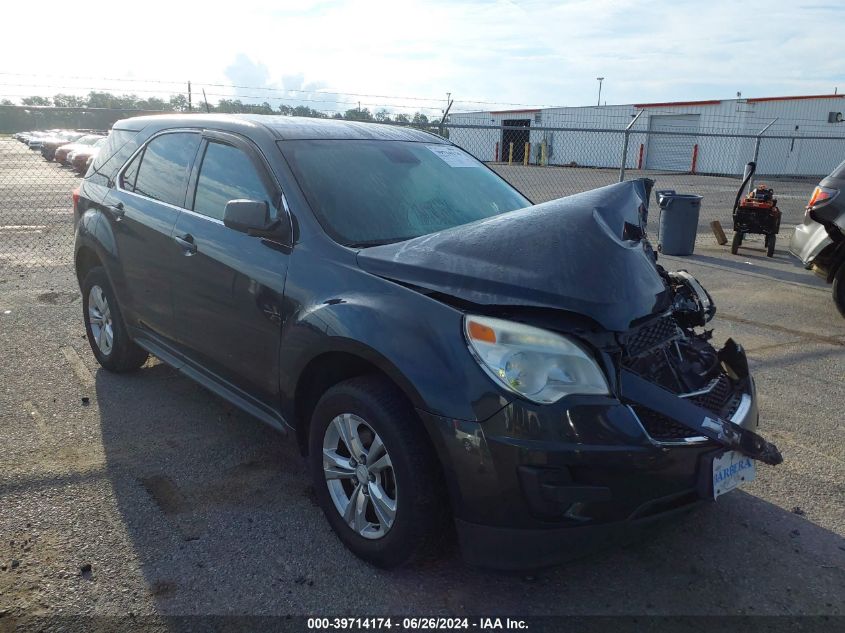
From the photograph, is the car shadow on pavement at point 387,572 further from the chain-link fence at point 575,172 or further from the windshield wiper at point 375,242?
the chain-link fence at point 575,172

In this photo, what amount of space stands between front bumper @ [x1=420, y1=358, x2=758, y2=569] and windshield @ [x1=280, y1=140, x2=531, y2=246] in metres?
1.18

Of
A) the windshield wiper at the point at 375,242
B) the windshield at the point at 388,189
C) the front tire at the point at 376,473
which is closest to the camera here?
the front tire at the point at 376,473

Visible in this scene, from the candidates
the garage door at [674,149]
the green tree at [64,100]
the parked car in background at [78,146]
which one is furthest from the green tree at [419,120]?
the garage door at [674,149]

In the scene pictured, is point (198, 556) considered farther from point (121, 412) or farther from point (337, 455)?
point (121, 412)

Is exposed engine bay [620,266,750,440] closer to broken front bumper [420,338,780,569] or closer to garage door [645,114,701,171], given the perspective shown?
broken front bumper [420,338,780,569]

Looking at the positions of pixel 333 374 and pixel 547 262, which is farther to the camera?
pixel 333 374

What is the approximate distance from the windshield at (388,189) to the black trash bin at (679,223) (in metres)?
6.75

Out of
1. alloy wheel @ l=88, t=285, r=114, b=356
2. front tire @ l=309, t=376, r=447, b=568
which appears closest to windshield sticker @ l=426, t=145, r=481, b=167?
front tire @ l=309, t=376, r=447, b=568

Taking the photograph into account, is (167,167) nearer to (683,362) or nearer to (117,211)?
(117,211)

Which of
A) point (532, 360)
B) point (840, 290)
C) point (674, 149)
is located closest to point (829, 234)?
point (840, 290)

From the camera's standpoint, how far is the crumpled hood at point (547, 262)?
251cm

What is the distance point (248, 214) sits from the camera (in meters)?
3.12

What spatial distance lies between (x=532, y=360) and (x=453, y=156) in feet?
7.07

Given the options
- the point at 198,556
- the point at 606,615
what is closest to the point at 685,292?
the point at 606,615
